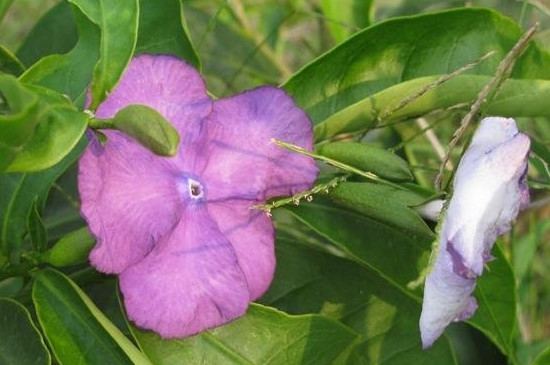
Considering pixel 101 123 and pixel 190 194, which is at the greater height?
pixel 101 123

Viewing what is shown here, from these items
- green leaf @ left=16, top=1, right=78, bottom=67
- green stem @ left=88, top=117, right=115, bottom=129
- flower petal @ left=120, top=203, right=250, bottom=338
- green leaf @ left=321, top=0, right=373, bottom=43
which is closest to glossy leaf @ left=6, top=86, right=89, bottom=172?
green stem @ left=88, top=117, right=115, bottom=129

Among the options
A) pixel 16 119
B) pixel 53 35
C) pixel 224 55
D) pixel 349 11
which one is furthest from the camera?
pixel 224 55

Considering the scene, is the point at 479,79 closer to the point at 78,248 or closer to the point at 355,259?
the point at 355,259

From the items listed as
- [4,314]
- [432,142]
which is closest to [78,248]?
[4,314]

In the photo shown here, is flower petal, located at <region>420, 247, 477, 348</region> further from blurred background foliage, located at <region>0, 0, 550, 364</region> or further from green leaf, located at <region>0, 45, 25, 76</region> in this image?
green leaf, located at <region>0, 45, 25, 76</region>

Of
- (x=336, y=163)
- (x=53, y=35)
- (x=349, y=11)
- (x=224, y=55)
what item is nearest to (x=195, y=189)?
(x=336, y=163)

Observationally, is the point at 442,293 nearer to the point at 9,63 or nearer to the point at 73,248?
the point at 73,248
